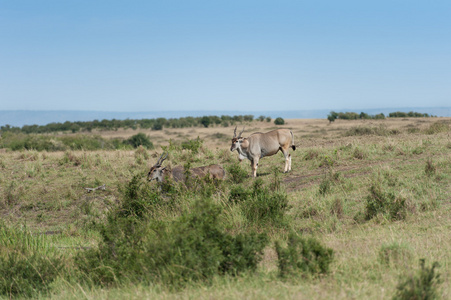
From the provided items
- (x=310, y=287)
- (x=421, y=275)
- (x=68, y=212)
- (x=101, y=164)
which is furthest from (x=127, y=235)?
(x=101, y=164)

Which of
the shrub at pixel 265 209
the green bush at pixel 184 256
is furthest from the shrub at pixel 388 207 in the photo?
the green bush at pixel 184 256

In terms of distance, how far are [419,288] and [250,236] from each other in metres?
2.37

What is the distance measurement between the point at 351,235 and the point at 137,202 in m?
4.76

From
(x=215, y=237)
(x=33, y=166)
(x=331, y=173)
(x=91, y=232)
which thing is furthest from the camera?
(x=33, y=166)

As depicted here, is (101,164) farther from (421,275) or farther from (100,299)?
(421,275)

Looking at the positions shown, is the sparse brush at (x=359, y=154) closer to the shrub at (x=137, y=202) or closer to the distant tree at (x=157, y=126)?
the shrub at (x=137, y=202)

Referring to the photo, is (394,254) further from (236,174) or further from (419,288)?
(236,174)

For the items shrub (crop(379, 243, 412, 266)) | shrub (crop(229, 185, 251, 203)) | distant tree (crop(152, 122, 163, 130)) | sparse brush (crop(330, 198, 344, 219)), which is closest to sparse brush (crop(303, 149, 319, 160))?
sparse brush (crop(330, 198, 344, 219))

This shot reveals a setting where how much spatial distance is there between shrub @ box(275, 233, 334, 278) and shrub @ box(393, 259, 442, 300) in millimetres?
984

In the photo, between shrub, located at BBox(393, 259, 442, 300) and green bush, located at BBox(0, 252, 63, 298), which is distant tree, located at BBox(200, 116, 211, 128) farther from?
shrub, located at BBox(393, 259, 442, 300)

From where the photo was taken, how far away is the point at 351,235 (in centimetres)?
762

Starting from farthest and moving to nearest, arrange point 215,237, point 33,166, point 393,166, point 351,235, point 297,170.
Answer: point 33,166 < point 297,170 < point 393,166 < point 351,235 < point 215,237

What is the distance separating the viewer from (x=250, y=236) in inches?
243

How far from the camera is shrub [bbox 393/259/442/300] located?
14.4 feet
